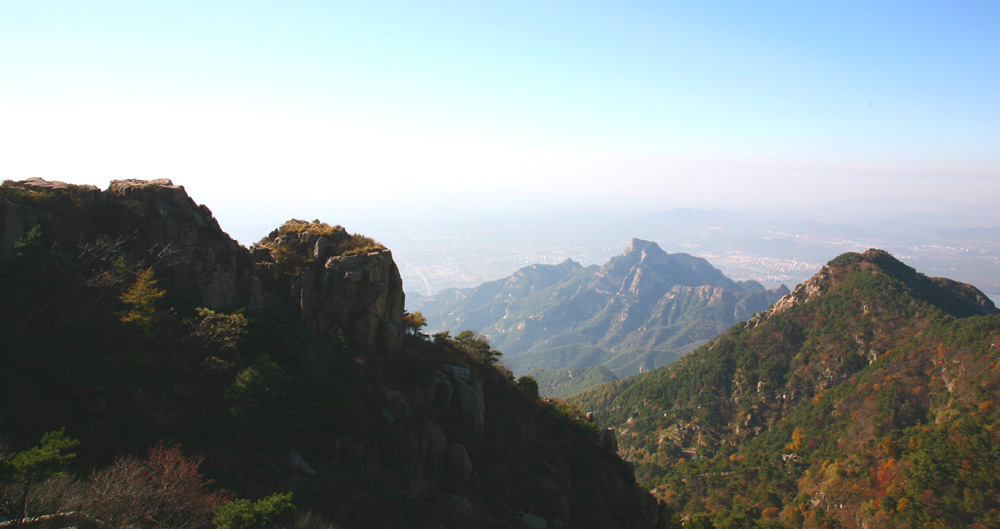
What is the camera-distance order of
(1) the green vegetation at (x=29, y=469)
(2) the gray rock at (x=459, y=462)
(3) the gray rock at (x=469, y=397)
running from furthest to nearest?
(3) the gray rock at (x=469, y=397)
(2) the gray rock at (x=459, y=462)
(1) the green vegetation at (x=29, y=469)

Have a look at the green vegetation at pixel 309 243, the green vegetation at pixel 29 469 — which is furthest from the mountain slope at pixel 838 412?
the green vegetation at pixel 29 469

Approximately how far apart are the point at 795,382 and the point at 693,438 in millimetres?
22996

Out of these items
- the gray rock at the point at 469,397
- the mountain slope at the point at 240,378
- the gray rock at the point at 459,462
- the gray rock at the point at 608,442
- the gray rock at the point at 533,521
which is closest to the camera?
the mountain slope at the point at 240,378

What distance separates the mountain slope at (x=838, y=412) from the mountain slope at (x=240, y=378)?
31.0m

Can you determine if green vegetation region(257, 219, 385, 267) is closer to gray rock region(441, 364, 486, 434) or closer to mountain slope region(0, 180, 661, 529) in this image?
mountain slope region(0, 180, 661, 529)

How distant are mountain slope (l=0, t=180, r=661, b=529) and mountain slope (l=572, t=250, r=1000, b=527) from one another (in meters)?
31.0

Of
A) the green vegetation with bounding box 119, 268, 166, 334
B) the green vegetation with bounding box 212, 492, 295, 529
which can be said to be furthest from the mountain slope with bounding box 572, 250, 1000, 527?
the green vegetation with bounding box 119, 268, 166, 334

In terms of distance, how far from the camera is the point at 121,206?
24594mm

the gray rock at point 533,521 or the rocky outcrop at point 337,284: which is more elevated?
the rocky outcrop at point 337,284

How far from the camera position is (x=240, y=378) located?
20.9 m

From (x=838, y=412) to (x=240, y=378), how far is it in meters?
91.3

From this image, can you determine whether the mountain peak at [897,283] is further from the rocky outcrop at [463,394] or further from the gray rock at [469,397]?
the rocky outcrop at [463,394]

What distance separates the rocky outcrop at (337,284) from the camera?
89.2 ft

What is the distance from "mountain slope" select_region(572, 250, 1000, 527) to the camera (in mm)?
51562
